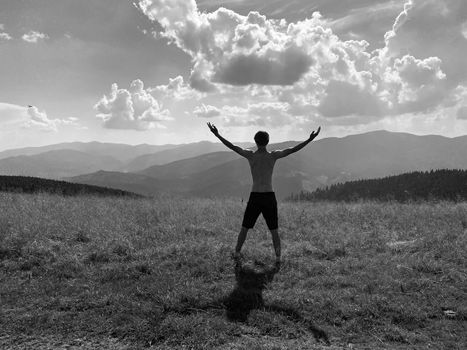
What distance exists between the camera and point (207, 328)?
5.27m

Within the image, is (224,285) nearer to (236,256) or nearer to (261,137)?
(236,256)

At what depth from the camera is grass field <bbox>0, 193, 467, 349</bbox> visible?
5.18 metres

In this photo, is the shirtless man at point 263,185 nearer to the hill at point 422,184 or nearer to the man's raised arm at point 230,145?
the man's raised arm at point 230,145

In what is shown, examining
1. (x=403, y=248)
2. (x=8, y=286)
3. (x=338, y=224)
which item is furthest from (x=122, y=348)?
(x=338, y=224)

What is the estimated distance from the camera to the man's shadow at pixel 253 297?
18.4 ft

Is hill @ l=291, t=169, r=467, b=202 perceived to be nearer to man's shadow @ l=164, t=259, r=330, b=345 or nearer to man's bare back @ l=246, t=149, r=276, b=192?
man's bare back @ l=246, t=149, r=276, b=192

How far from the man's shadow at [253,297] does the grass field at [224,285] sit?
0.02m

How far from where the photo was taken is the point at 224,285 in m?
6.97

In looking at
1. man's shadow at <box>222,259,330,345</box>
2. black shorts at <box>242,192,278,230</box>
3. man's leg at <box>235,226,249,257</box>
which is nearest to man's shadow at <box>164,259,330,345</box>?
man's shadow at <box>222,259,330,345</box>

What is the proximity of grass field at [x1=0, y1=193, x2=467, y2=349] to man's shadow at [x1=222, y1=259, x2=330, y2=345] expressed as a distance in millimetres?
22

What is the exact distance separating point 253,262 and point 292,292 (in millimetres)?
1789

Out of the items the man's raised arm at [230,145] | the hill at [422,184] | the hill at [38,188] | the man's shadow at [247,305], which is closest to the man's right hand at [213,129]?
the man's raised arm at [230,145]

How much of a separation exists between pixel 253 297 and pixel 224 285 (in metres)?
0.81

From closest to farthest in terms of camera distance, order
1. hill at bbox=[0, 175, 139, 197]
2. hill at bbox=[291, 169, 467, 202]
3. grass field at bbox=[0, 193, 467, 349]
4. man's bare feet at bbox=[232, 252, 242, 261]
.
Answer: grass field at bbox=[0, 193, 467, 349], man's bare feet at bbox=[232, 252, 242, 261], hill at bbox=[0, 175, 139, 197], hill at bbox=[291, 169, 467, 202]
